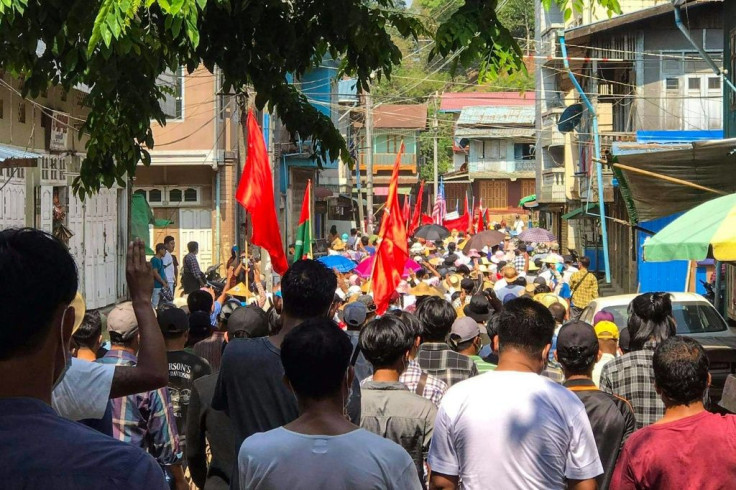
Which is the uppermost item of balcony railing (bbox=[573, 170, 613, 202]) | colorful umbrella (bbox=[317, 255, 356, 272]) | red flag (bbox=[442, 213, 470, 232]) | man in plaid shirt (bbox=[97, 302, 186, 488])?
balcony railing (bbox=[573, 170, 613, 202])

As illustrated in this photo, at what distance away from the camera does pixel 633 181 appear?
45.4 feet

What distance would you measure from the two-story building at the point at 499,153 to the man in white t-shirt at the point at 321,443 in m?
69.0

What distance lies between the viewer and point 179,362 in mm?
6941

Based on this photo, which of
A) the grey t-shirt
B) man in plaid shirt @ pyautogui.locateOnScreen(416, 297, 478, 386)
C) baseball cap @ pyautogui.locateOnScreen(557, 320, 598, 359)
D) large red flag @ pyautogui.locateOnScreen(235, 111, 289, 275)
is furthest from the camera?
large red flag @ pyautogui.locateOnScreen(235, 111, 289, 275)

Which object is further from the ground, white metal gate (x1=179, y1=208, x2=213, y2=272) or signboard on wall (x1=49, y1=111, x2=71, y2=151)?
signboard on wall (x1=49, y1=111, x2=71, y2=151)

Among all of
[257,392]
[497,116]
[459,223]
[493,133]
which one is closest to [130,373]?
[257,392]

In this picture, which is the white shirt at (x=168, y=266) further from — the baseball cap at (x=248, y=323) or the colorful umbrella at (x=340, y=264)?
the baseball cap at (x=248, y=323)

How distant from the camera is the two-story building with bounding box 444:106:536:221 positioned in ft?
238

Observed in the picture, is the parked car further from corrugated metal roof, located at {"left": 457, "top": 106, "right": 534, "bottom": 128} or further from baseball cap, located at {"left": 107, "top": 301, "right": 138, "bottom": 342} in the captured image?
corrugated metal roof, located at {"left": 457, "top": 106, "right": 534, "bottom": 128}

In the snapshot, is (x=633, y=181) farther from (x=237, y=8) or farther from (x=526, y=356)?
(x=526, y=356)

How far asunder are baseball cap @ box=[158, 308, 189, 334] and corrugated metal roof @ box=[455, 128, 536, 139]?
65894 millimetres

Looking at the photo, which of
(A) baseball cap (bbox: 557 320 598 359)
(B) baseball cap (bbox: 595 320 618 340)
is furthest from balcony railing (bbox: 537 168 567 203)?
(A) baseball cap (bbox: 557 320 598 359)

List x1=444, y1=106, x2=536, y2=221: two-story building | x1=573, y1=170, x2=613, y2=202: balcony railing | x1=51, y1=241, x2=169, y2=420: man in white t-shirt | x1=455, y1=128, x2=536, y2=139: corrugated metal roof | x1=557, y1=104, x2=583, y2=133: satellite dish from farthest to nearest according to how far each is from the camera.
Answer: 1. x1=444, y1=106, x2=536, y2=221: two-story building
2. x1=455, y1=128, x2=536, y2=139: corrugated metal roof
3. x1=557, y1=104, x2=583, y2=133: satellite dish
4. x1=573, y1=170, x2=613, y2=202: balcony railing
5. x1=51, y1=241, x2=169, y2=420: man in white t-shirt

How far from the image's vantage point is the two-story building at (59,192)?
1722cm
